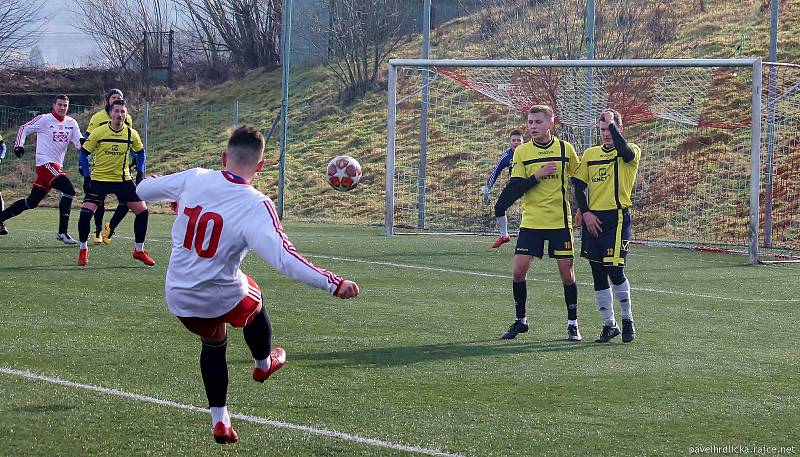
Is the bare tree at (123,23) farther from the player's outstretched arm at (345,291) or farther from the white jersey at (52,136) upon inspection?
the player's outstretched arm at (345,291)

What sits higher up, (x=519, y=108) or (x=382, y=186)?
(x=519, y=108)

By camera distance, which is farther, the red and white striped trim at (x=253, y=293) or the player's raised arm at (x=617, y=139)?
the player's raised arm at (x=617, y=139)

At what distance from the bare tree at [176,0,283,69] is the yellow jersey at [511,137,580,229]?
3140cm

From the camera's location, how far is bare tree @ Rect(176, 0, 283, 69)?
39719 millimetres

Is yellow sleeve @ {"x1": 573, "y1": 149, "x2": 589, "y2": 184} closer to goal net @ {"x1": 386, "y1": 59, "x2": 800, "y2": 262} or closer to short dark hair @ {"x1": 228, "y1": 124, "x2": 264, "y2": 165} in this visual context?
short dark hair @ {"x1": 228, "y1": 124, "x2": 264, "y2": 165}

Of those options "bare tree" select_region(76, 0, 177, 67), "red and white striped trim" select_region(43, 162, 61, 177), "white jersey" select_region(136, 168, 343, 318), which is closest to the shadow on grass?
"white jersey" select_region(136, 168, 343, 318)

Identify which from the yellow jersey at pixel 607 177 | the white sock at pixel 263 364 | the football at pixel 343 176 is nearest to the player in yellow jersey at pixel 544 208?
the yellow jersey at pixel 607 177

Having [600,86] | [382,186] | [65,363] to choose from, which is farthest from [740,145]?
[65,363]

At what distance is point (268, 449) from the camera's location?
5.27 metres

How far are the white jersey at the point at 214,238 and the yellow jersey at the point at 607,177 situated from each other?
13.6ft

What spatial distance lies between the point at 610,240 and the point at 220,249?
4346mm

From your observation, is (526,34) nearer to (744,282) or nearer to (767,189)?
(767,189)

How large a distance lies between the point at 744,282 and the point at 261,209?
918 cm

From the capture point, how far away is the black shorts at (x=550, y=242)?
866 cm
